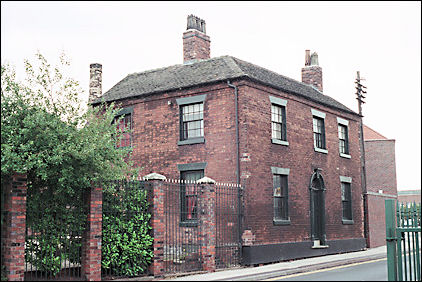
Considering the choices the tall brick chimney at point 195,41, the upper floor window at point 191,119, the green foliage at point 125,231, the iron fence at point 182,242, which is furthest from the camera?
the tall brick chimney at point 195,41

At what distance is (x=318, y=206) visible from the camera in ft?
76.0

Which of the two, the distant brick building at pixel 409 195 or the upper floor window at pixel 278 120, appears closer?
the upper floor window at pixel 278 120

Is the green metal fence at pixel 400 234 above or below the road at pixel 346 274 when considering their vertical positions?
above

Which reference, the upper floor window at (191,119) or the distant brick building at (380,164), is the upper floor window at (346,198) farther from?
the distant brick building at (380,164)

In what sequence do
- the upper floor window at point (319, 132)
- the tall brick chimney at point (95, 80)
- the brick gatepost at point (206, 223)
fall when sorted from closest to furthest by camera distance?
the brick gatepost at point (206, 223) < the upper floor window at point (319, 132) < the tall brick chimney at point (95, 80)

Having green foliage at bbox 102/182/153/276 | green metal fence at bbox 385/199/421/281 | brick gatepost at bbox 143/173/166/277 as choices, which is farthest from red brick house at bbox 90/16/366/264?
green metal fence at bbox 385/199/421/281

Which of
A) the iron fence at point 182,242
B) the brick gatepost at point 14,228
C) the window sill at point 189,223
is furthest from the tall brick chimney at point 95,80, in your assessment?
the brick gatepost at point 14,228

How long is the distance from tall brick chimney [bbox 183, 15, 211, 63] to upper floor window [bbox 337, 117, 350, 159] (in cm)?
761

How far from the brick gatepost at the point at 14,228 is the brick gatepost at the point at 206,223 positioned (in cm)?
577

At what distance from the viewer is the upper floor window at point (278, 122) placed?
2075 cm

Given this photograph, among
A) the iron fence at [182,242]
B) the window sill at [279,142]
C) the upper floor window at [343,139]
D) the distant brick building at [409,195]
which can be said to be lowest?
the iron fence at [182,242]

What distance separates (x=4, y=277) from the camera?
1130cm

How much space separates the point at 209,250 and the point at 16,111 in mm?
6908

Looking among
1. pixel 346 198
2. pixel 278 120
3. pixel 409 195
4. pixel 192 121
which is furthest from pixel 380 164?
pixel 409 195
